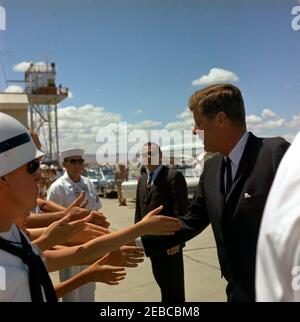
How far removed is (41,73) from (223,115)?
42067 mm

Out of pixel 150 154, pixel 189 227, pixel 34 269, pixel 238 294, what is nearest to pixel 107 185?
pixel 150 154

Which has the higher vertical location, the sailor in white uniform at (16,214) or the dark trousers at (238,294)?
the sailor in white uniform at (16,214)

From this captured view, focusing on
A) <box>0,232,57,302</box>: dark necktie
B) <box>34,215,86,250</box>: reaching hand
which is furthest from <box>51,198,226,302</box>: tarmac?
<box>0,232,57,302</box>: dark necktie

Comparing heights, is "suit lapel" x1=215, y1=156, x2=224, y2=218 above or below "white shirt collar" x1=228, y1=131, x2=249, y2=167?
below

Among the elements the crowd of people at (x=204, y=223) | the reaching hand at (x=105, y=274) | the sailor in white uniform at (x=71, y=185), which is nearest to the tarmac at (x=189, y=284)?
the sailor in white uniform at (x=71, y=185)

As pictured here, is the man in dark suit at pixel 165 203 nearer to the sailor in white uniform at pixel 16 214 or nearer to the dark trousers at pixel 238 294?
the dark trousers at pixel 238 294

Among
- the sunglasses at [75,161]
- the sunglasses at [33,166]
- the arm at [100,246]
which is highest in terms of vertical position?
the sunglasses at [33,166]

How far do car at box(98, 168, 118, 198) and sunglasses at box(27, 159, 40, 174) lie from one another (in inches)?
869

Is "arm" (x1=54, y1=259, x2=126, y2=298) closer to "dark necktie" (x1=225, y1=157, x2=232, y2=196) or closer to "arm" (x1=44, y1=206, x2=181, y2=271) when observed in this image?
"arm" (x1=44, y1=206, x2=181, y2=271)

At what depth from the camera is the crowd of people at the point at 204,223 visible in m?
0.79

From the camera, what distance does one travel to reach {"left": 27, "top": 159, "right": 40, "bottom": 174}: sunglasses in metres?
1.68

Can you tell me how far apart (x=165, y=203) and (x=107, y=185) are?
19.3 metres

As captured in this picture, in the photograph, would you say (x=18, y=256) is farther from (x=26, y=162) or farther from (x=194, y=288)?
(x=194, y=288)
